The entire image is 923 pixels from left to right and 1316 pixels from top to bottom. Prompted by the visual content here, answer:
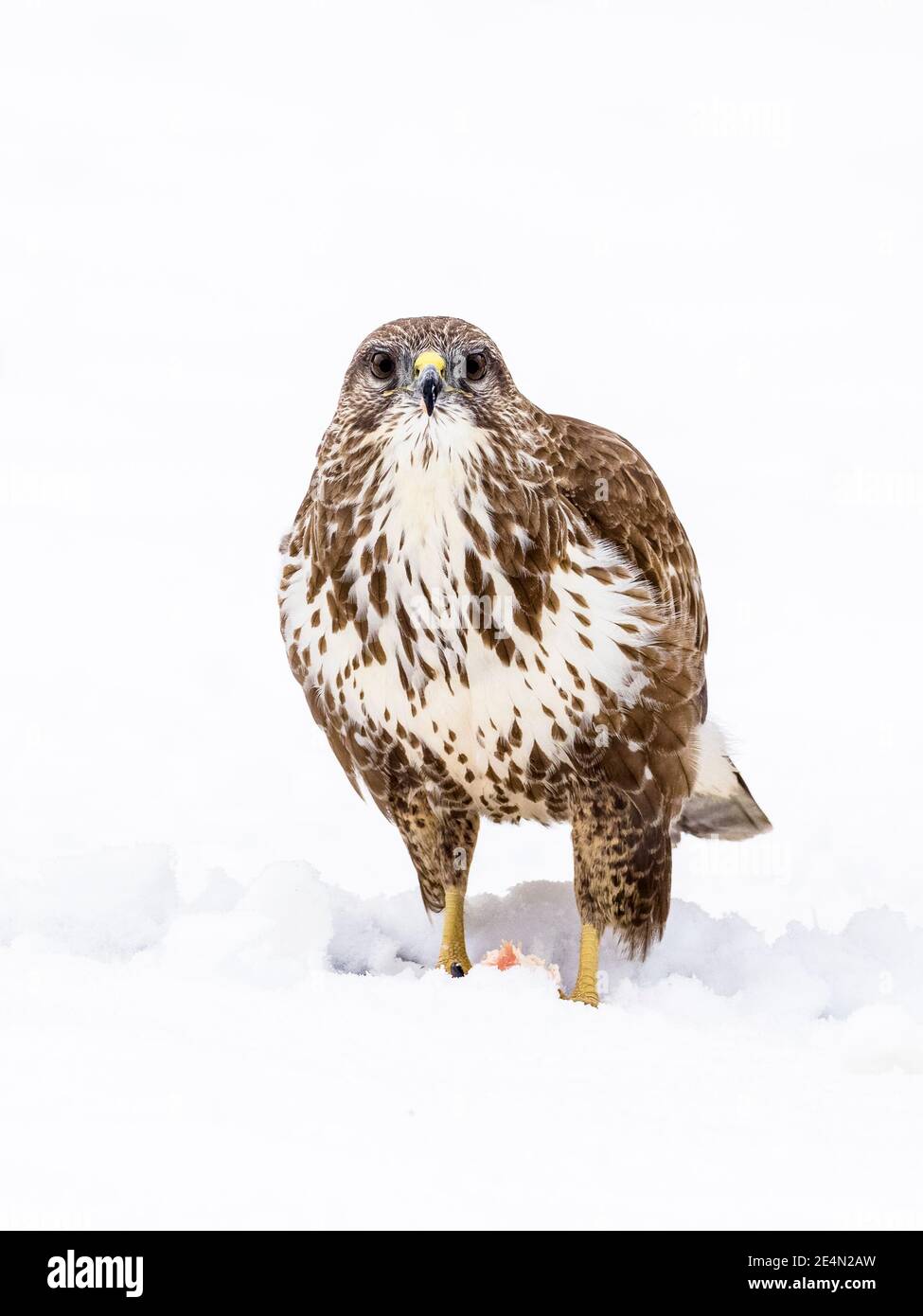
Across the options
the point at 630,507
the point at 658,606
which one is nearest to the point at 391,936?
the point at 658,606

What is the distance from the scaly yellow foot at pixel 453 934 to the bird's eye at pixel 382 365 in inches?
72.3

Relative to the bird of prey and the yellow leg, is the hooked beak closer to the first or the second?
the bird of prey

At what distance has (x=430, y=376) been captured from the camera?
16.6 ft

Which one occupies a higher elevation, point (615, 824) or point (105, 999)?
point (615, 824)

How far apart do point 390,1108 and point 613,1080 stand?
68 centimetres

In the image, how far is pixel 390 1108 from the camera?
4559 millimetres

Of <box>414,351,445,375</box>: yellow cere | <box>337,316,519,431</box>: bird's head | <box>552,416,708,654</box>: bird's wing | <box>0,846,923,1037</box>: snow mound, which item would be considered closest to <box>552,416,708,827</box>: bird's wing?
<box>552,416,708,654</box>: bird's wing

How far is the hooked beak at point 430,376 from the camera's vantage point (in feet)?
16.6

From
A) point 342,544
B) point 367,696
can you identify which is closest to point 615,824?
point 367,696

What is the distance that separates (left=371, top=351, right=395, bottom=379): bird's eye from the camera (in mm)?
5258

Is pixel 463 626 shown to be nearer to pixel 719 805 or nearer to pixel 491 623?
pixel 491 623

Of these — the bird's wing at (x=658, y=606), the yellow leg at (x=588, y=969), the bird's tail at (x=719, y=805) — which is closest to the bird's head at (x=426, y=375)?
the bird's wing at (x=658, y=606)

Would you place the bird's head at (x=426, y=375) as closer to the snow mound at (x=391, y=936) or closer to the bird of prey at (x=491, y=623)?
the bird of prey at (x=491, y=623)

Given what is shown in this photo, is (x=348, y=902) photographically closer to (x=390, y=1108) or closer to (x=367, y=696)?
(x=367, y=696)
